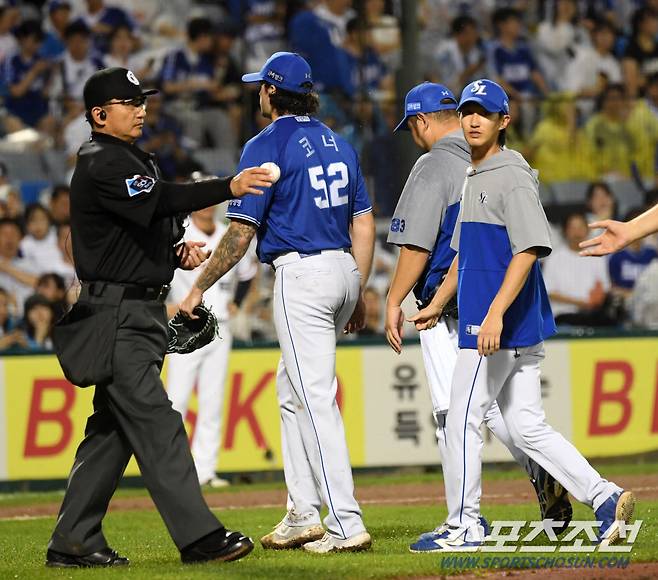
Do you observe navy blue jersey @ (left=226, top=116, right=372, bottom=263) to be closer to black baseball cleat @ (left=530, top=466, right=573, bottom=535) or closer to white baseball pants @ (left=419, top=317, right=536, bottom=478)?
white baseball pants @ (left=419, top=317, right=536, bottom=478)

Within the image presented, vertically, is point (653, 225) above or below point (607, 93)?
below

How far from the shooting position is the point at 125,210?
5961 mm

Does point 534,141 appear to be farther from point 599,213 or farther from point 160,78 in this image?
Result: point 160,78

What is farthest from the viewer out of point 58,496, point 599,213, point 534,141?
point 534,141

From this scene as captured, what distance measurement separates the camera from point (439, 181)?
6934 millimetres

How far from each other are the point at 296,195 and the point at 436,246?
100 cm

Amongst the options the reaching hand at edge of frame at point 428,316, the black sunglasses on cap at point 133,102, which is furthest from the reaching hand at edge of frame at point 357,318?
the black sunglasses on cap at point 133,102

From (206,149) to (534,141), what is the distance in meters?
3.90

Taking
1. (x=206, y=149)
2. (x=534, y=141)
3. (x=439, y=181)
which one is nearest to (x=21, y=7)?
(x=206, y=149)

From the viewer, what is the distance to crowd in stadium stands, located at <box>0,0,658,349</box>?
13.5 metres

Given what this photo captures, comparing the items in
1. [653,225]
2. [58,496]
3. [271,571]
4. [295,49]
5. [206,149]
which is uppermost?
[295,49]

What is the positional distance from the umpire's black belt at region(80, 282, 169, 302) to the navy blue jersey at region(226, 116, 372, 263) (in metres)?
0.61

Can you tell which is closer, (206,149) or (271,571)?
(271,571)

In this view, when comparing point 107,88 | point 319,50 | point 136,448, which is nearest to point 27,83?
point 319,50
